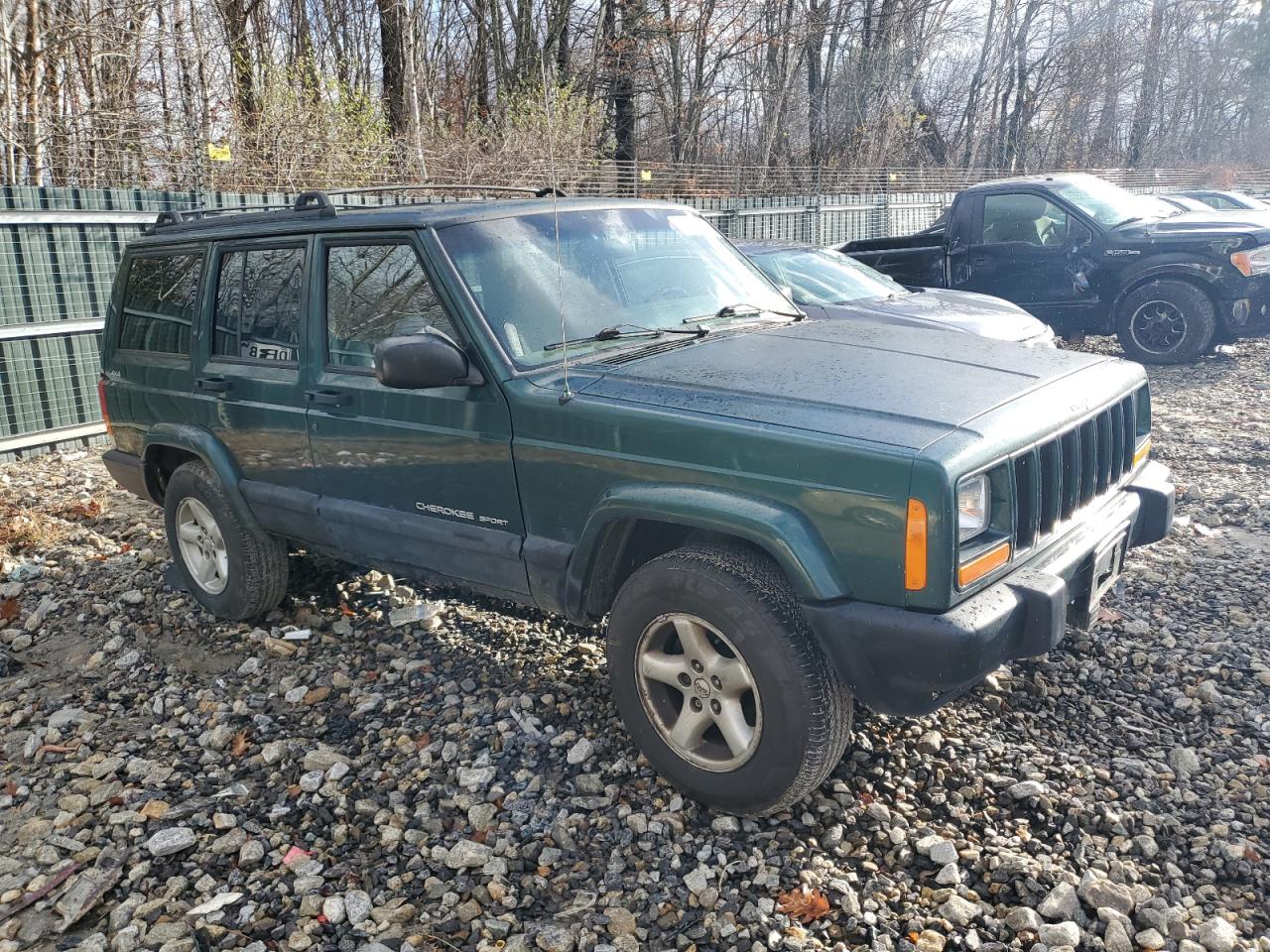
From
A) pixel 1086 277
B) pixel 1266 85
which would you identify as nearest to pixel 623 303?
pixel 1086 277

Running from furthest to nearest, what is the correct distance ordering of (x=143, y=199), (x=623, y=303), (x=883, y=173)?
(x=883, y=173)
(x=143, y=199)
(x=623, y=303)

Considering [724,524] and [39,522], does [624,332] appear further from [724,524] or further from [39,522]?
[39,522]

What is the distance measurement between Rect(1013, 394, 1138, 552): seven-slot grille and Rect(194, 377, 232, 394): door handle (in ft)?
11.1

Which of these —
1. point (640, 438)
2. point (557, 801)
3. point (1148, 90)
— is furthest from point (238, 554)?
point (1148, 90)

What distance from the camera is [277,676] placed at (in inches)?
171

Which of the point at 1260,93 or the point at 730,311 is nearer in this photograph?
the point at 730,311

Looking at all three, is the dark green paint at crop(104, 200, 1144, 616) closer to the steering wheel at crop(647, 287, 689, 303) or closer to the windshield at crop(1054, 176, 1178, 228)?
the steering wheel at crop(647, 287, 689, 303)

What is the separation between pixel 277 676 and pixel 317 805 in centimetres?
112

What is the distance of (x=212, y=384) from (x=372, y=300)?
3.67 feet

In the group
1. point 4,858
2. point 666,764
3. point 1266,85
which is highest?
point 1266,85

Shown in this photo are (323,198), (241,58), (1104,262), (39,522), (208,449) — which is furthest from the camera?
(241,58)

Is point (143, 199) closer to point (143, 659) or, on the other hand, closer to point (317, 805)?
point (143, 659)

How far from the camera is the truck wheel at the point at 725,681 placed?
2.83m

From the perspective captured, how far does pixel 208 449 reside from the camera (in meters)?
4.61
